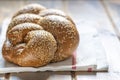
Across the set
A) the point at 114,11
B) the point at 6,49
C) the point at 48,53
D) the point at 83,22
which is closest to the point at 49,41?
the point at 48,53

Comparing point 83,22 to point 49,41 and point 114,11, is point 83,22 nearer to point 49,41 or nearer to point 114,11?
point 114,11

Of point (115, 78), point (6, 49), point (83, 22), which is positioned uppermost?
point (83, 22)

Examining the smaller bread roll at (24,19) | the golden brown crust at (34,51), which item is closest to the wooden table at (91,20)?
the golden brown crust at (34,51)

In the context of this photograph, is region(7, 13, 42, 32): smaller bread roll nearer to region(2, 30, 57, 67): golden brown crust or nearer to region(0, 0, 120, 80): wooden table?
region(2, 30, 57, 67): golden brown crust

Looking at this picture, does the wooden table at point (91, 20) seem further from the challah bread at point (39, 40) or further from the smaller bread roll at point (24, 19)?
the smaller bread roll at point (24, 19)

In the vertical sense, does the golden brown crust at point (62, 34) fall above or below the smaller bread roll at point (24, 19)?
below
